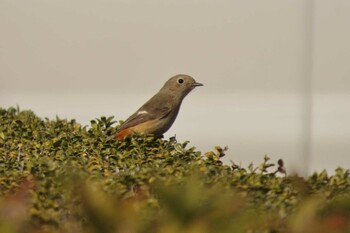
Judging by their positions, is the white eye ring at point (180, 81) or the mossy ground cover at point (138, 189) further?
the white eye ring at point (180, 81)

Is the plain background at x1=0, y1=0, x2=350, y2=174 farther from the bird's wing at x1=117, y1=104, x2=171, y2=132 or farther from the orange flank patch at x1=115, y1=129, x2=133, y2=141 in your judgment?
the orange flank patch at x1=115, y1=129, x2=133, y2=141

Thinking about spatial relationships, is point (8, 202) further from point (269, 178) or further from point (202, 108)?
point (202, 108)

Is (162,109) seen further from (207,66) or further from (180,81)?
(207,66)

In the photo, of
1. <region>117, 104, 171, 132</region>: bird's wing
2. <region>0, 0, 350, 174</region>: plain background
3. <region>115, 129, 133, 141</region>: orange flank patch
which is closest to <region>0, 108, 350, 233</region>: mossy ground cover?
<region>115, 129, 133, 141</region>: orange flank patch

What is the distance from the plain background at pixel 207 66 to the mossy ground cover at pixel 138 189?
7.39ft

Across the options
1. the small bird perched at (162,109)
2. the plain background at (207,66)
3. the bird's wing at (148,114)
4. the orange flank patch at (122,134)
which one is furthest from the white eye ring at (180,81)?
the orange flank patch at (122,134)

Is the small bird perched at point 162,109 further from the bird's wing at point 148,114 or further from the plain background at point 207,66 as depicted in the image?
the plain background at point 207,66

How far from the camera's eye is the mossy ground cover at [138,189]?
4285mm

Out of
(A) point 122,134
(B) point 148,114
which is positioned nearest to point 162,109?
(B) point 148,114

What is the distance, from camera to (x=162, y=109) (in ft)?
33.0

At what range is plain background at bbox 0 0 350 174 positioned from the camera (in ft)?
36.2

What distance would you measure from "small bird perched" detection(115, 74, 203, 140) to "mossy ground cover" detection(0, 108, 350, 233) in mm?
969

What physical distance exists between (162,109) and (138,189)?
407 centimetres

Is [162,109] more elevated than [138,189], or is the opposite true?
[162,109]
